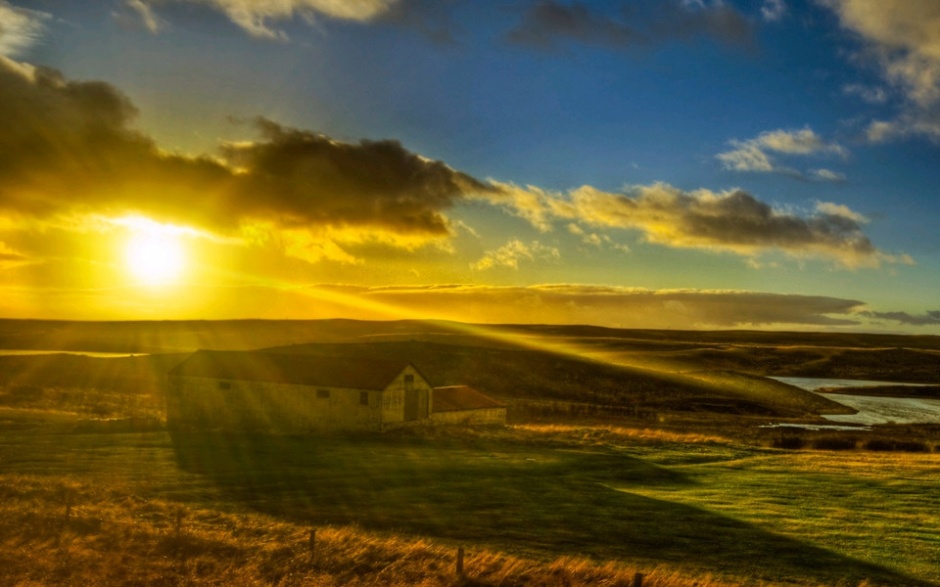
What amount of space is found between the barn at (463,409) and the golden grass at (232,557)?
108ft

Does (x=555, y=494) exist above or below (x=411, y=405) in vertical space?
below

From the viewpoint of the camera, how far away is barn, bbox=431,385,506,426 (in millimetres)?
56781

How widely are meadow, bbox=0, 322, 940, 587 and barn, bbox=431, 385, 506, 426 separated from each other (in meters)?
3.23

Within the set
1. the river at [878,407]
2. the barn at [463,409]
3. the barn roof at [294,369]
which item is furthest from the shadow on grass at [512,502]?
the river at [878,407]

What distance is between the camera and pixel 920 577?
20.3 meters

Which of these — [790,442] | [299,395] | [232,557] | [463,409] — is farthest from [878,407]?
[232,557]

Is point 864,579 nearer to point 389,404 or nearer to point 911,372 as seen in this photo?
point 389,404

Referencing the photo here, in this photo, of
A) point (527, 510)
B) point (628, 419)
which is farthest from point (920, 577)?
point (628, 419)

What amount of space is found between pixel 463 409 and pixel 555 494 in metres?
28.2

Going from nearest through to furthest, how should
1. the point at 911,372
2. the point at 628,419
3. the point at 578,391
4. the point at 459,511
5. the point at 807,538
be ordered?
the point at 807,538 → the point at 459,511 → the point at 628,419 → the point at 578,391 → the point at 911,372

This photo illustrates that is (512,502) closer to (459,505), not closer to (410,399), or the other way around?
(459,505)

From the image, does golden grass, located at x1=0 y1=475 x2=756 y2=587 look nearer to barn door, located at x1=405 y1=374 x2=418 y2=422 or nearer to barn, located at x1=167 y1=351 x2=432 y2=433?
barn, located at x1=167 y1=351 x2=432 y2=433

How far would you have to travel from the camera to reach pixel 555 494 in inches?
1195

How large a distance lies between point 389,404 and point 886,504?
102 feet
